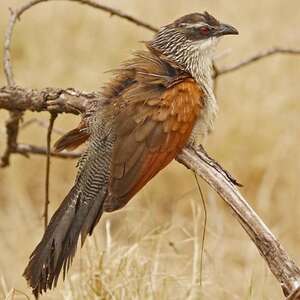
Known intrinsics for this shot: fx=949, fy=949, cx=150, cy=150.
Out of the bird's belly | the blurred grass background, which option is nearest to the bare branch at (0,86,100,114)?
the bird's belly

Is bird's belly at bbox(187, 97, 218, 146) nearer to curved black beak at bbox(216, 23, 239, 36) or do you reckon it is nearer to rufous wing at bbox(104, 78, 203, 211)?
rufous wing at bbox(104, 78, 203, 211)

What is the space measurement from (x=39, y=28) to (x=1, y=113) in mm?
1108

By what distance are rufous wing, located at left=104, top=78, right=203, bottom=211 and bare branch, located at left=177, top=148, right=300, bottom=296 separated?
0.50 feet

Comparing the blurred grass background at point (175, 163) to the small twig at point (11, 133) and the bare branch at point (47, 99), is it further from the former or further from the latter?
the bare branch at point (47, 99)

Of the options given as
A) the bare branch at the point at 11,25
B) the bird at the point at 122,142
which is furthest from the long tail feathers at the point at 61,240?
the bare branch at the point at 11,25

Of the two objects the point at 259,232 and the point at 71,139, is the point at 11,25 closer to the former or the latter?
the point at 71,139

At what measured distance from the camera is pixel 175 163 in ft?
15.6

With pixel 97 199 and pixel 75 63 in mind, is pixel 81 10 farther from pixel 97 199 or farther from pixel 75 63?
pixel 97 199

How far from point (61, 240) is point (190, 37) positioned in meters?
0.84

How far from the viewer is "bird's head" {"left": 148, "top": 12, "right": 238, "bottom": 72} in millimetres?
2656

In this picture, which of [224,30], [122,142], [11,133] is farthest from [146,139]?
[11,133]

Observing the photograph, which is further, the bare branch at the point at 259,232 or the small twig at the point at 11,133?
the small twig at the point at 11,133

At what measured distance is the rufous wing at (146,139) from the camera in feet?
6.98

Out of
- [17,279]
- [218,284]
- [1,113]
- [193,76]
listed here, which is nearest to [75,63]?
[1,113]
